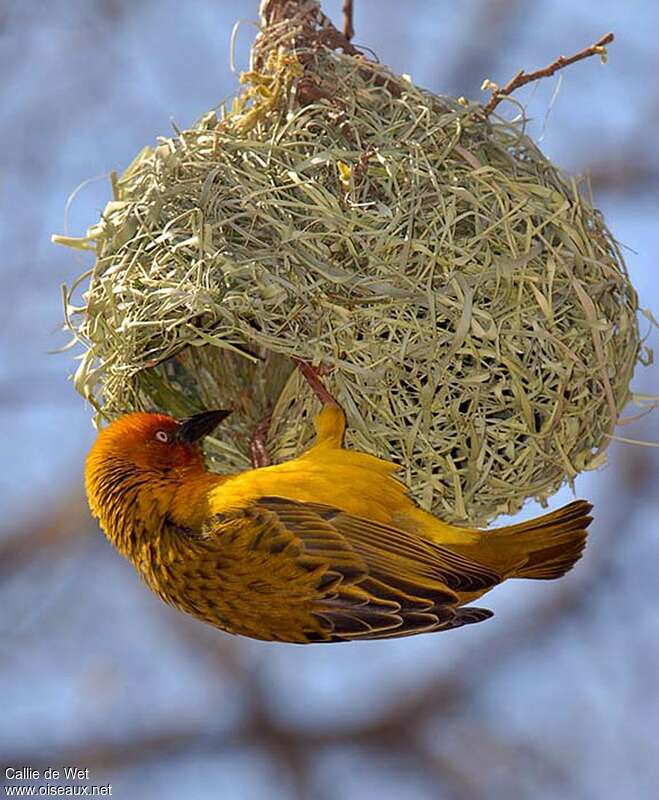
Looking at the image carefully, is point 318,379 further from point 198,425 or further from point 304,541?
point 304,541

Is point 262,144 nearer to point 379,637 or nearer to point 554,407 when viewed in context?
point 554,407

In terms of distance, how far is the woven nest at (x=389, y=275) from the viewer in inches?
105

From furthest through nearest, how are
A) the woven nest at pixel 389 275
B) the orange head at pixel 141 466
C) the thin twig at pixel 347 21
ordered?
the thin twig at pixel 347 21
the orange head at pixel 141 466
the woven nest at pixel 389 275

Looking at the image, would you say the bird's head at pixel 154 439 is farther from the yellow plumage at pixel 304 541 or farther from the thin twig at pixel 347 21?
the thin twig at pixel 347 21

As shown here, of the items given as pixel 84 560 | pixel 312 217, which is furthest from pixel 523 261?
pixel 84 560

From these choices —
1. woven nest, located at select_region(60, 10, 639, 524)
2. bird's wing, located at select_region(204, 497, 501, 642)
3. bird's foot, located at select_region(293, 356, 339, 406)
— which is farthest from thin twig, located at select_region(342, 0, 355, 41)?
bird's wing, located at select_region(204, 497, 501, 642)

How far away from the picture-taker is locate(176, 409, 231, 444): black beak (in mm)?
2938

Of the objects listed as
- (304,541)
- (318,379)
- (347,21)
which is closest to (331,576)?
(304,541)

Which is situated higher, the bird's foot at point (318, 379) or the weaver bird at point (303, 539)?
the bird's foot at point (318, 379)

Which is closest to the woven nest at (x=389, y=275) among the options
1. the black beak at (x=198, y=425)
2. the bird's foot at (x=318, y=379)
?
the bird's foot at (x=318, y=379)

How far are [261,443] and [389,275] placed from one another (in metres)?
0.69

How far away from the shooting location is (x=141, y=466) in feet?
9.56

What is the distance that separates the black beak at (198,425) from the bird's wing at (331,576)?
0.24 m

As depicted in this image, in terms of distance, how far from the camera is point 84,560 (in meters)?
5.64
